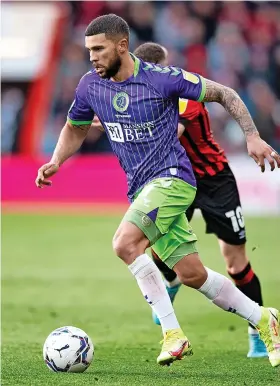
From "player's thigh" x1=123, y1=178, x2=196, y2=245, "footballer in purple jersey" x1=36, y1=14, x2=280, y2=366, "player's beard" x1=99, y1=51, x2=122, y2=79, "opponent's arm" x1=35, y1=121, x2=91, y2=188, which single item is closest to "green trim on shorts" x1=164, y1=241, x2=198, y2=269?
"footballer in purple jersey" x1=36, y1=14, x2=280, y2=366

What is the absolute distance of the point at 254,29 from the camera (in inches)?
1000

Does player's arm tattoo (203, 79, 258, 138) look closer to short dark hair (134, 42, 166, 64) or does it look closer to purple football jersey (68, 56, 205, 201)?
purple football jersey (68, 56, 205, 201)

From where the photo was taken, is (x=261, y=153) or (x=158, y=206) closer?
(x=261, y=153)

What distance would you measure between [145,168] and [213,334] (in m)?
2.59

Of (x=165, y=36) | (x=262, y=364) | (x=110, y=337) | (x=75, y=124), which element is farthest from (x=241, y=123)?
(x=165, y=36)

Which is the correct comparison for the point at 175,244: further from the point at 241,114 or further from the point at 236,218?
the point at 236,218

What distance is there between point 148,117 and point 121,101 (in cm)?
23

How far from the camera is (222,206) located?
25.6 feet

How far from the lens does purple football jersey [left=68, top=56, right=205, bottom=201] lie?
638cm

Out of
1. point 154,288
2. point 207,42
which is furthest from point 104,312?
point 207,42

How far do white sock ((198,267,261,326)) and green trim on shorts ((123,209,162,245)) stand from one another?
590 mm

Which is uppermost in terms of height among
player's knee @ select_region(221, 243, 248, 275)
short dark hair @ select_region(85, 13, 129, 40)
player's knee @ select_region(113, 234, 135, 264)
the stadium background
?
short dark hair @ select_region(85, 13, 129, 40)

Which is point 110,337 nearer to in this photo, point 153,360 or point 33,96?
point 153,360

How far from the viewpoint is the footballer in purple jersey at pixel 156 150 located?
245 inches
